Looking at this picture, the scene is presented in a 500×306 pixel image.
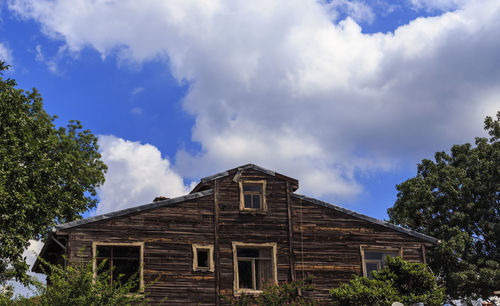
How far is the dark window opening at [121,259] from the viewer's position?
26.0 metres

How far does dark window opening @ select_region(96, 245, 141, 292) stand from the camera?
26.0 m

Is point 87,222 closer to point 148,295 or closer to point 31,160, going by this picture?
point 148,295

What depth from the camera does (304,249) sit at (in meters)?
28.4

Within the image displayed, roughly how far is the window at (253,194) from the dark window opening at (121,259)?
18.6 ft

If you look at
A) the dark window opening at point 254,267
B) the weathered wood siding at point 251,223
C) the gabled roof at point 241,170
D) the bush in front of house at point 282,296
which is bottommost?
the bush in front of house at point 282,296

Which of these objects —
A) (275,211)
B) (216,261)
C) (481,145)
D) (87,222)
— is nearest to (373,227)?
(275,211)

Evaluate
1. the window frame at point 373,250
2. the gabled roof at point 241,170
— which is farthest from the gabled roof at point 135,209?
the window frame at point 373,250

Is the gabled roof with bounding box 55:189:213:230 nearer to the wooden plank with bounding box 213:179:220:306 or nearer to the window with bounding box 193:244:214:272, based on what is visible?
the wooden plank with bounding box 213:179:220:306

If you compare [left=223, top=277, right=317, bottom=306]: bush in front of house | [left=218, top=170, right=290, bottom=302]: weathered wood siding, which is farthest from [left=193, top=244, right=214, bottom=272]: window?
[left=223, top=277, right=317, bottom=306]: bush in front of house

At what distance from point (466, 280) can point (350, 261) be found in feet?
56.1

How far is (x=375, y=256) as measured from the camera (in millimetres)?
29547

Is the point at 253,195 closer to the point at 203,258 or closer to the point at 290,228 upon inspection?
the point at 290,228

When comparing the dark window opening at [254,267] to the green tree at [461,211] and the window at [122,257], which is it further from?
the green tree at [461,211]

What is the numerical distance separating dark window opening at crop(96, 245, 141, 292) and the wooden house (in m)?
0.04
